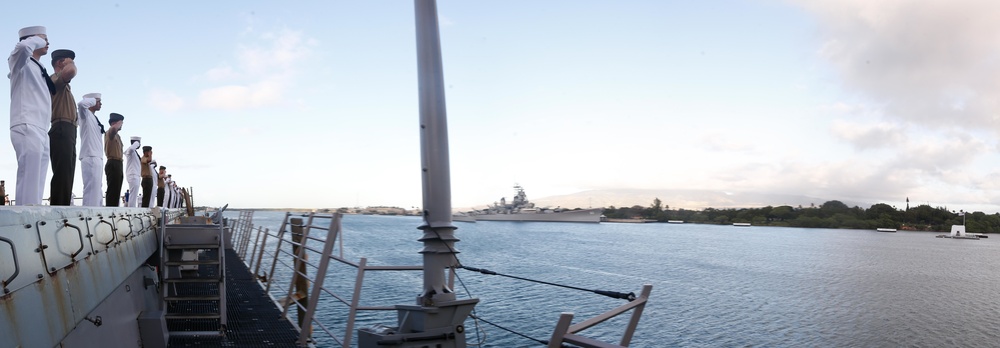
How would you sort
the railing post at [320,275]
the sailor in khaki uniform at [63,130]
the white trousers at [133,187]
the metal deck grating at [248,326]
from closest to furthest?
the sailor in khaki uniform at [63,130] → the railing post at [320,275] → the metal deck grating at [248,326] → the white trousers at [133,187]

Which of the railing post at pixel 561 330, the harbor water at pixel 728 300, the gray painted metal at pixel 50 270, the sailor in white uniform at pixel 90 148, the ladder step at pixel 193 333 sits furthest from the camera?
the harbor water at pixel 728 300

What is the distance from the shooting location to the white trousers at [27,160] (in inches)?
180

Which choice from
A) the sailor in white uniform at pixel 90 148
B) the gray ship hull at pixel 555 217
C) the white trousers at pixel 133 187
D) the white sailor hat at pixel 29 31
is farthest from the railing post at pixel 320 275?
the gray ship hull at pixel 555 217

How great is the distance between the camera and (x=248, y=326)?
265 inches

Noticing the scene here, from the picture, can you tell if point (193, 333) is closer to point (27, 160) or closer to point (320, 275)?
point (320, 275)

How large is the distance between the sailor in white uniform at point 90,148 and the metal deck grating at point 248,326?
1.79 meters

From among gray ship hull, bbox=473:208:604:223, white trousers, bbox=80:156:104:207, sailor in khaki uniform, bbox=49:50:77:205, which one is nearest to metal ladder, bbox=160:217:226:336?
white trousers, bbox=80:156:104:207

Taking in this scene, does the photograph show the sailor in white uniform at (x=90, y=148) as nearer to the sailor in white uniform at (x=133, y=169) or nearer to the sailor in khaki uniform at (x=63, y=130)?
the sailor in khaki uniform at (x=63, y=130)

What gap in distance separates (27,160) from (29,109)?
1.23 ft

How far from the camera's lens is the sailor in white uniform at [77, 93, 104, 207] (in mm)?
6934

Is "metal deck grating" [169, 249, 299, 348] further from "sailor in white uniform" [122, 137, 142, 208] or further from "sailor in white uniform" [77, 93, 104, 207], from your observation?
"sailor in white uniform" [122, 137, 142, 208]

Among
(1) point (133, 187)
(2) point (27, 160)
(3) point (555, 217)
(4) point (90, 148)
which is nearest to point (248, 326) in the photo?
(4) point (90, 148)

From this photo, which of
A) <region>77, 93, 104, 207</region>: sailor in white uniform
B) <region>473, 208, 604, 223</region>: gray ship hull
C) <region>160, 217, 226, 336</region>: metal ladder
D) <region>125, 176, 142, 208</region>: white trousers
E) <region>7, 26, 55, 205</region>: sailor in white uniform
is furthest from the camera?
<region>473, 208, 604, 223</region>: gray ship hull

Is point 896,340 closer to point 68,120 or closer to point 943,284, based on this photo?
point 943,284
